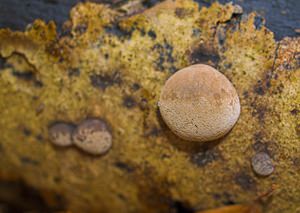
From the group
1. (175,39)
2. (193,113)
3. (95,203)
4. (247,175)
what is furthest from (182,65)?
(95,203)

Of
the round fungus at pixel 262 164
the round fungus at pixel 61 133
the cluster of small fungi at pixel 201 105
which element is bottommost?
the round fungus at pixel 61 133

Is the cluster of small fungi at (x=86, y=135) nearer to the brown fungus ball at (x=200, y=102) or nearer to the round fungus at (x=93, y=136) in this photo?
the round fungus at (x=93, y=136)

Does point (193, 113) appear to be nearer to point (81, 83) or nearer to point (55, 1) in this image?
point (81, 83)

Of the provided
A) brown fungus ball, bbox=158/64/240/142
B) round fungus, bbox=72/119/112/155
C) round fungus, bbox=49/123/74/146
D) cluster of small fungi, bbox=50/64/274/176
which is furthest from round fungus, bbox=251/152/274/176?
round fungus, bbox=49/123/74/146

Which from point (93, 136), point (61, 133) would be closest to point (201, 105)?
point (93, 136)

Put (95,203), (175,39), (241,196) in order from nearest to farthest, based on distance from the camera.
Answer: (175,39) → (241,196) → (95,203)

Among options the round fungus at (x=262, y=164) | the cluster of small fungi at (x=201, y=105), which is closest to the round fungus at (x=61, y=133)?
the cluster of small fungi at (x=201, y=105)
